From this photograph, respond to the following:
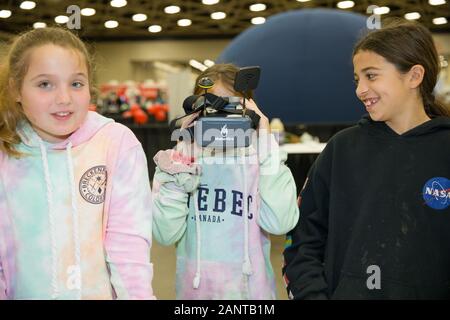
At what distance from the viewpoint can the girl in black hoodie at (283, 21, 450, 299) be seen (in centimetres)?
106

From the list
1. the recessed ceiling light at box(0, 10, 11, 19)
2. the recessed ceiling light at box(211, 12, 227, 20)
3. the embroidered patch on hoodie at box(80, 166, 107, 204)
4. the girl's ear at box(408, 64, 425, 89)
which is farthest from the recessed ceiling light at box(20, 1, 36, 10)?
the recessed ceiling light at box(211, 12, 227, 20)

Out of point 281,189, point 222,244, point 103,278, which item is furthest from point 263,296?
point 103,278

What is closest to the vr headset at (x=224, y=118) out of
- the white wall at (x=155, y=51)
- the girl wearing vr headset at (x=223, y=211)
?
the girl wearing vr headset at (x=223, y=211)

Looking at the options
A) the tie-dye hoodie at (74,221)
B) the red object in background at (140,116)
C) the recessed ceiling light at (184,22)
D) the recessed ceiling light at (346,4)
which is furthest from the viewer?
the recessed ceiling light at (184,22)

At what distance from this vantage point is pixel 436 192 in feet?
3.50

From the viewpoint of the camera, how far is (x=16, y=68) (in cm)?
99

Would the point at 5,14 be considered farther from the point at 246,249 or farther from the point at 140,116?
the point at 140,116

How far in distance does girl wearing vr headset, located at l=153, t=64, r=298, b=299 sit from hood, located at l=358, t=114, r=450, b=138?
0.74 ft

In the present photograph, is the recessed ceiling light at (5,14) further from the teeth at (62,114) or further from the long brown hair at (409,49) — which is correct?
the long brown hair at (409,49)

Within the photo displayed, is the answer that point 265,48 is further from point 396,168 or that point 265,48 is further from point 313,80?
point 396,168

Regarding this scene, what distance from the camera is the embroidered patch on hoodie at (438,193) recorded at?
1062 mm

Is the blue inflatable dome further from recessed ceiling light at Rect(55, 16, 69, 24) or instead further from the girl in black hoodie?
the girl in black hoodie

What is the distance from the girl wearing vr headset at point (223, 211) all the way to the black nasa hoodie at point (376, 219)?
0.09 m

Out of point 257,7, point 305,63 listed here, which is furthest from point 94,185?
point 257,7
